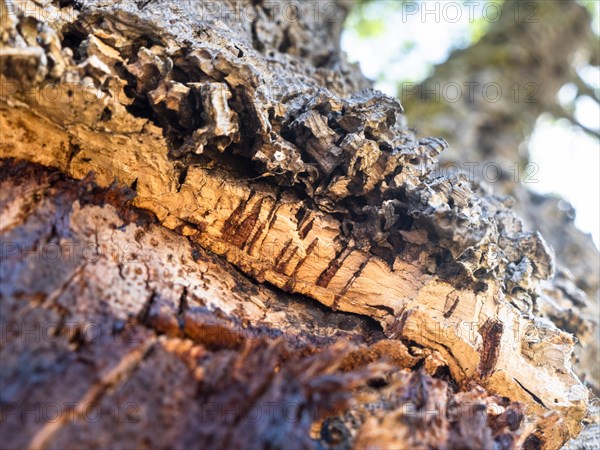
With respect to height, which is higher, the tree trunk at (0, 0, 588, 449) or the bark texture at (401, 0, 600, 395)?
the bark texture at (401, 0, 600, 395)

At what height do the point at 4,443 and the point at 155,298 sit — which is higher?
the point at 155,298

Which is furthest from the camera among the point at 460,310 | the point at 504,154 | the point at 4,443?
the point at 504,154

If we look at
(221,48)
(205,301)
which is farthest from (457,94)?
(205,301)

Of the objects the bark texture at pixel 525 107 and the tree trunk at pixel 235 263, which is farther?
Answer: the bark texture at pixel 525 107

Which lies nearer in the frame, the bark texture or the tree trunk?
the tree trunk

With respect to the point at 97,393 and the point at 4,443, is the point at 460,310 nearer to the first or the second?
the point at 97,393

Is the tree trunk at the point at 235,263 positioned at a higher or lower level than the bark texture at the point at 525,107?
lower

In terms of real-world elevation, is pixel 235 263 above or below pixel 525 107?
below

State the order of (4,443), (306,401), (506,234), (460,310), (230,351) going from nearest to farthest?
(4,443)
(306,401)
(230,351)
(460,310)
(506,234)
